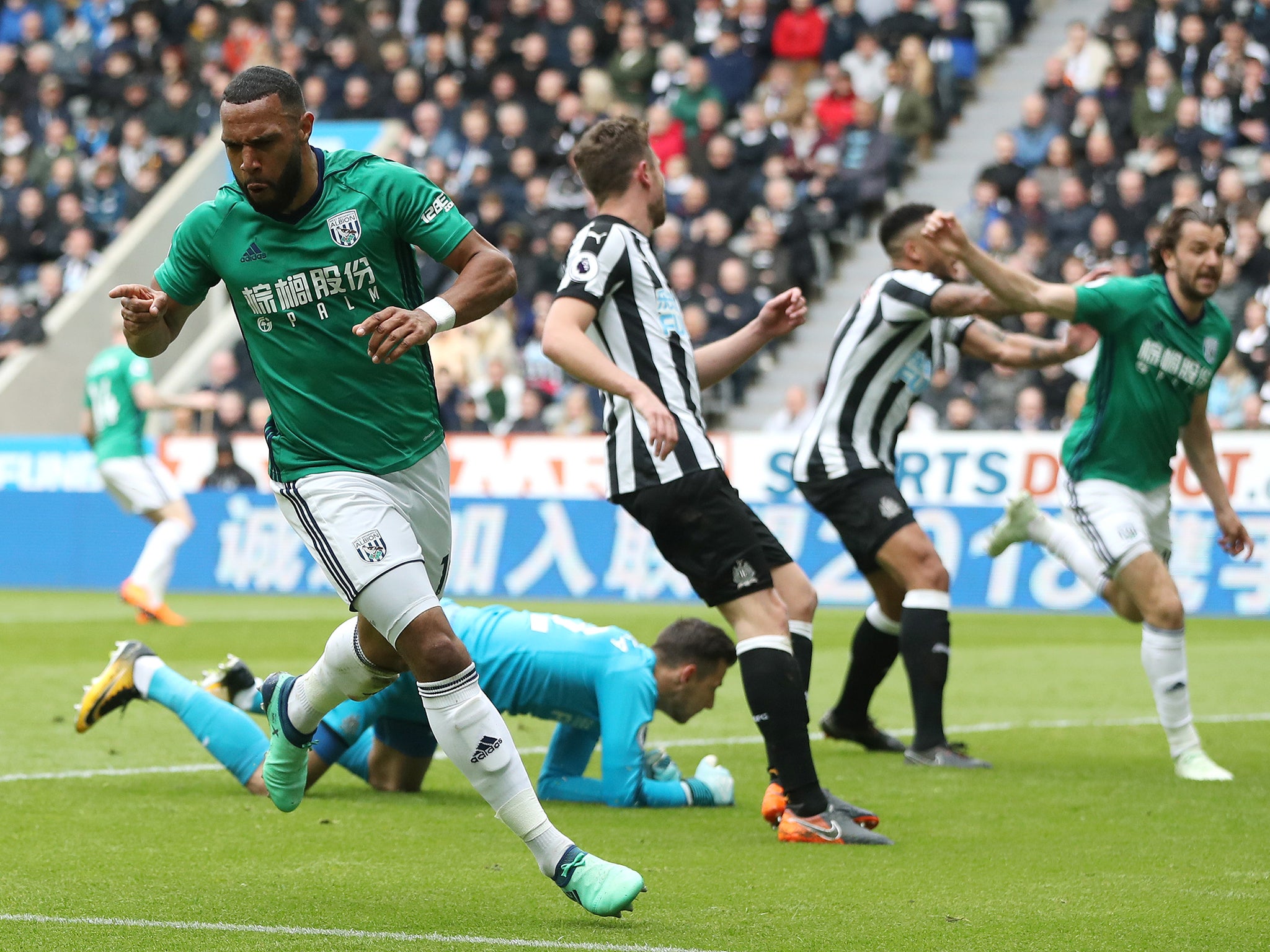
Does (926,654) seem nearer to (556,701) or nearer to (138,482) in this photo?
(556,701)

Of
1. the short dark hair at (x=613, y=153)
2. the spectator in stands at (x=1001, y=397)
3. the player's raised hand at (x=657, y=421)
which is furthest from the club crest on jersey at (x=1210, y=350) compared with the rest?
the spectator in stands at (x=1001, y=397)

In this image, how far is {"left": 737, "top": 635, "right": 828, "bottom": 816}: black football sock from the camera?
5.82 metres

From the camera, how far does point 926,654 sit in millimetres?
7750

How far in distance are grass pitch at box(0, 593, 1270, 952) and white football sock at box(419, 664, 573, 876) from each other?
10.3 inches

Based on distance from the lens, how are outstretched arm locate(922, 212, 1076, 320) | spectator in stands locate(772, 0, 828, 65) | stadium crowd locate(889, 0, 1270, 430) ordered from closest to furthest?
outstretched arm locate(922, 212, 1076, 320), stadium crowd locate(889, 0, 1270, 430), spectator in stands locate(772, 0, 828, 65)

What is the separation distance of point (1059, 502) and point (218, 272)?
12.3 m

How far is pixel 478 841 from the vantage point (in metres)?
5.93

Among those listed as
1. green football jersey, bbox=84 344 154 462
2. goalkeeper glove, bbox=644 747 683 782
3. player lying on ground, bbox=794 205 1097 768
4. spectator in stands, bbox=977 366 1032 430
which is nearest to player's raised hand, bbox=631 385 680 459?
goalkeeper glove, bbox=644 747 683 782

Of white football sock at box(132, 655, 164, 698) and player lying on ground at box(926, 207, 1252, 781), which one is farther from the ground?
player lying on ground at box(926, 207, 1252, 781)

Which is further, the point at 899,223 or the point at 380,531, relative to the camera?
the point at 899,223

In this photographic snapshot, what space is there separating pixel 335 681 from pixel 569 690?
135 cm

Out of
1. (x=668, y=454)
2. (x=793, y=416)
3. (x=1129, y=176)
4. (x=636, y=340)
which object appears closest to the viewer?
(x=668, y=454)

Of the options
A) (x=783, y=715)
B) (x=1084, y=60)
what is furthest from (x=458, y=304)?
(x=1084, y=60)

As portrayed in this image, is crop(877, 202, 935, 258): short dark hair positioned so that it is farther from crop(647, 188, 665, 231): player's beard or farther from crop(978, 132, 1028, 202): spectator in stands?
crop(978, 132, 1028, 202): spectator in stands
